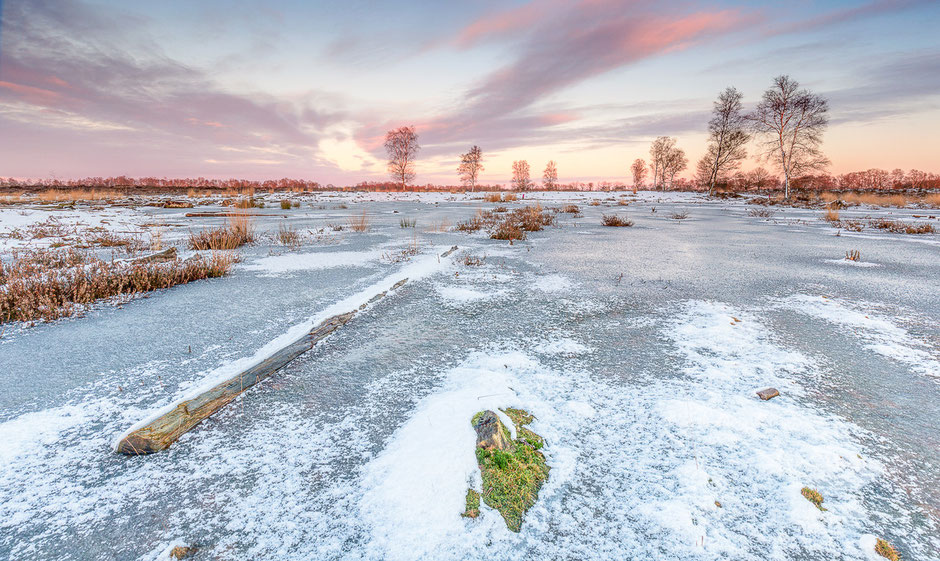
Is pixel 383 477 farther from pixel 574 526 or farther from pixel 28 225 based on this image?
pixel 28 225

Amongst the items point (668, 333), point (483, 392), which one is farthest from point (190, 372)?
point (668, 333)

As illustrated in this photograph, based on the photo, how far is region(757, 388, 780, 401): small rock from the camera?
7.40 ft

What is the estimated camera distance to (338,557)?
1.29 metres

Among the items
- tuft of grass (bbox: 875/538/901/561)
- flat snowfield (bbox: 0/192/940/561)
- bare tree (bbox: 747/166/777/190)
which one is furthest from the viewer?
bare tree (bbox: 747/166/777/190)

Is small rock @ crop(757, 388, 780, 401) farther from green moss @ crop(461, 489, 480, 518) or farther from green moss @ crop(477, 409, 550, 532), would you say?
green moss @ crop(461, 489, 480, 518)

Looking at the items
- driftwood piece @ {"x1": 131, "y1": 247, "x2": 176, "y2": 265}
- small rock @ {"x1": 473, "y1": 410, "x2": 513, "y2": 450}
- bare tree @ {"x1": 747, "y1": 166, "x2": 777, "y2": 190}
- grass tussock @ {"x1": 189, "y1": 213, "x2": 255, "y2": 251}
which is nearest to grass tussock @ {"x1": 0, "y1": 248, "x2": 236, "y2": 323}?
driftwood piece @ {"x1": 131, "y1": 247, "x2": 176, "y2": 265}

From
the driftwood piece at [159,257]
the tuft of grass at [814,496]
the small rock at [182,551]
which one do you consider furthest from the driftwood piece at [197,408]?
the driftwood piece at [159,257]

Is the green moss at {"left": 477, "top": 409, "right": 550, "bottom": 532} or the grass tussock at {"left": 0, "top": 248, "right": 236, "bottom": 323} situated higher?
the grass tussock at {"left": 0, "top": 248, "right": 236, "bottom": 323}

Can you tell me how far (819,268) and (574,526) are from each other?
23.7 feet

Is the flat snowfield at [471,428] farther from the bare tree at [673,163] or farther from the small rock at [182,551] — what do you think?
the bare tree at [673,163]

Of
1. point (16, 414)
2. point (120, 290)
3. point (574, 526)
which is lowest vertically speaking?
point (574, 526)

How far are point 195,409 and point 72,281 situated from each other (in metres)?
4.06

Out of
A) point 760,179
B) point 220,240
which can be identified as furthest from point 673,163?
point 220,240

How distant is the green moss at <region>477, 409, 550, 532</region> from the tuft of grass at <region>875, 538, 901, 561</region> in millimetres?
1167
